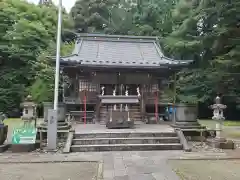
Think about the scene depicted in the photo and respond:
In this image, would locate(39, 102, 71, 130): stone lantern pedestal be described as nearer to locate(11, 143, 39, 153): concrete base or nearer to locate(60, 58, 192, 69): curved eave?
locate(11, 143, 39, 153): concrete base

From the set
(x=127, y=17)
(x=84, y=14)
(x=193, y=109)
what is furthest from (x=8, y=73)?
(x=193, y=109)

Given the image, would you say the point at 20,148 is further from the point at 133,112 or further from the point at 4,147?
the point at 133,112

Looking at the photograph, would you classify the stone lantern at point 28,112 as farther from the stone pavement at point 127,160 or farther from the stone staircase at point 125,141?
the stone staircase at point 125,141

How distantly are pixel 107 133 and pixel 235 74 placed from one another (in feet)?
28.0

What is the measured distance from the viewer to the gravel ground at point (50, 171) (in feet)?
16.1

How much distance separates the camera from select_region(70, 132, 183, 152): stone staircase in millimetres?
7621

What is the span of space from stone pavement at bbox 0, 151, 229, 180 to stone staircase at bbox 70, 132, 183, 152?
1.20ft

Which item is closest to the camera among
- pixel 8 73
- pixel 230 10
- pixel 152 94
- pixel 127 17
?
pixel 230 10

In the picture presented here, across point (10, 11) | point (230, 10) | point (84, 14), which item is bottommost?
point (230, 10)

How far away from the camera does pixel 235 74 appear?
1276 cm

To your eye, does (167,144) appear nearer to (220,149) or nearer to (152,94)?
(220,149)

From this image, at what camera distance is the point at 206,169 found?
550 centimetres

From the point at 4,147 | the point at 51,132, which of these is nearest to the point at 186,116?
the point at 51,132

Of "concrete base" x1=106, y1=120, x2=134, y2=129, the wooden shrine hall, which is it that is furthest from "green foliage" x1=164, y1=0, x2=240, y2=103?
"concrete base" x1=106, y1=120, x2=134, y2=129
